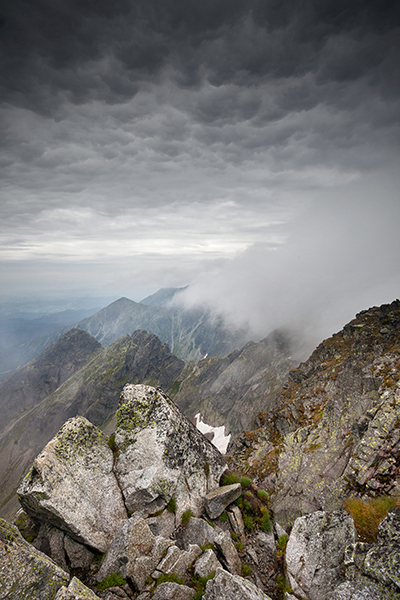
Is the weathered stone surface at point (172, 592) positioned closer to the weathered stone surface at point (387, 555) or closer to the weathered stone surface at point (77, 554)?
the weathered stone surface at point (77, 554)

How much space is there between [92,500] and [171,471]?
5026 millimetres

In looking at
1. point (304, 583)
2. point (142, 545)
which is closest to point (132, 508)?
point (142, 545)

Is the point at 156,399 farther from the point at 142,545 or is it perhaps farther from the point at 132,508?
the point at 142,545

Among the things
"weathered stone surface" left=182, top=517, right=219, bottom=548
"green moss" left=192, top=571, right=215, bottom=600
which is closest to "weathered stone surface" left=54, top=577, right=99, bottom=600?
"green moss" left=192, top=571, right=215, bottom=600

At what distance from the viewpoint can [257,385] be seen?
649ft

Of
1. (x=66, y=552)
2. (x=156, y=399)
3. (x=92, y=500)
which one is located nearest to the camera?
(x=66, y=552)

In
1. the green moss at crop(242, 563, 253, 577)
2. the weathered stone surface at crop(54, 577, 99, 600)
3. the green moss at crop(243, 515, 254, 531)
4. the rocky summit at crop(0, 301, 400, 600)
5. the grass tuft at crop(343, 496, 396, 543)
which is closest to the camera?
the weathered stone surface at crop(54, 577, 99, 600)

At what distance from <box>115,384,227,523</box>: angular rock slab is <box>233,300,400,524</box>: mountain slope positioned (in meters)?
11.3

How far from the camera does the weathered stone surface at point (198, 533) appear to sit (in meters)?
13.9

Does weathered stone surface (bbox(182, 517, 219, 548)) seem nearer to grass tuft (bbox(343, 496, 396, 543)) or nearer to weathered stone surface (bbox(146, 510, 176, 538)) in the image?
weathered stone surface (bbox(146, 510, 176, 538))

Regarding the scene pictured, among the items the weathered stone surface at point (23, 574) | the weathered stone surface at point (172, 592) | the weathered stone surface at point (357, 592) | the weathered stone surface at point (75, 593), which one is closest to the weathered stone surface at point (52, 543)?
the weathered stone surface at point (23, 574)

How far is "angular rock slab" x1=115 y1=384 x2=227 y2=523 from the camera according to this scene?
15.6 metres

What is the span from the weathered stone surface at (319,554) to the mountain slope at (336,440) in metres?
8.59

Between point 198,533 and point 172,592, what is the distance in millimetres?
4414
